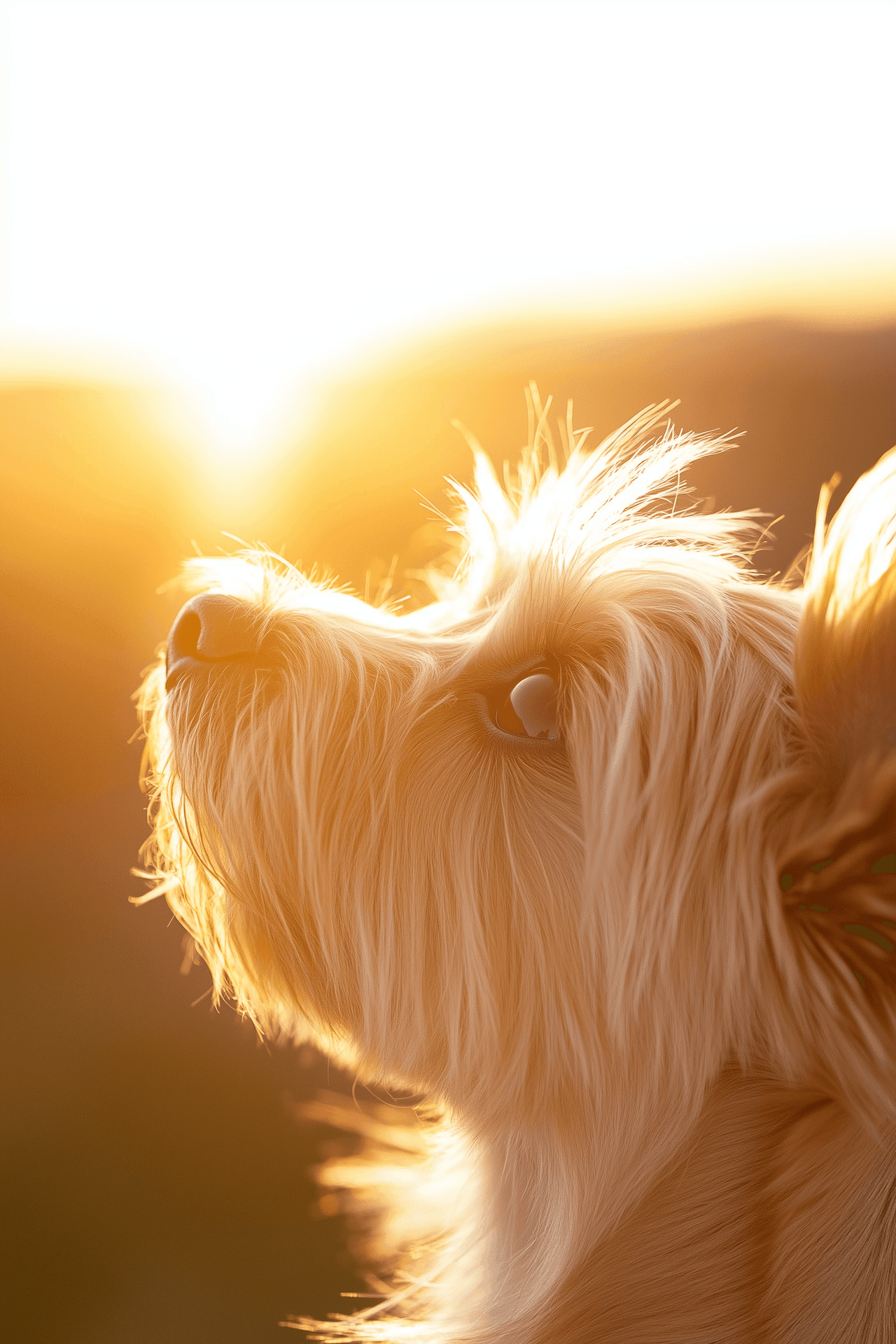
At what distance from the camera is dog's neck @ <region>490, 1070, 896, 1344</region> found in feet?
3.15

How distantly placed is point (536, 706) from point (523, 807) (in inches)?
5.5

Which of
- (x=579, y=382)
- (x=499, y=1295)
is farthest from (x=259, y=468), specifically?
(x=499, y=1295)

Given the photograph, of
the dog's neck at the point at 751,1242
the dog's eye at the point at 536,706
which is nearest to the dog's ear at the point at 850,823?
the dog's neck at the point at 751,1242

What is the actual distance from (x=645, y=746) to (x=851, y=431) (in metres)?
3.29

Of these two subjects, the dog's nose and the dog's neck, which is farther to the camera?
the dog's nose

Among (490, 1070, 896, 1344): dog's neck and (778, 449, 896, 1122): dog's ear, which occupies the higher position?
(778, 449, 896, 1122): dog's ear

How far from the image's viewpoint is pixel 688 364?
4156 millimetres

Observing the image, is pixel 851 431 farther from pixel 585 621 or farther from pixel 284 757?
pixel 284 757

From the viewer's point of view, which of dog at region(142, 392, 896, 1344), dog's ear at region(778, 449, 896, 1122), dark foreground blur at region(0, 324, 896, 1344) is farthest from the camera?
dark foreground blur at region(0, 324, 896, 1344)

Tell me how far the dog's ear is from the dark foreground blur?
1710 mm

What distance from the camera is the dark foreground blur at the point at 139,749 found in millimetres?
2436

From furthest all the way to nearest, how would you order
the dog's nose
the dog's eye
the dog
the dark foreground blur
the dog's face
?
the dark foreground blur
the dog's nose
the dog's eye
the dog's face
the dog

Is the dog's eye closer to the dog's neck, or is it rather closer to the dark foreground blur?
the dog's neck

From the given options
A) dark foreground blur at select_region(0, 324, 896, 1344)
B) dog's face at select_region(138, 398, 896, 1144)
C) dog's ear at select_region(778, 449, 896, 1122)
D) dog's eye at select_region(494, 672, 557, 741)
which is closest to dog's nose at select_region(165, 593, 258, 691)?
dog's face at select_region(138, 398, 896, 1144)
